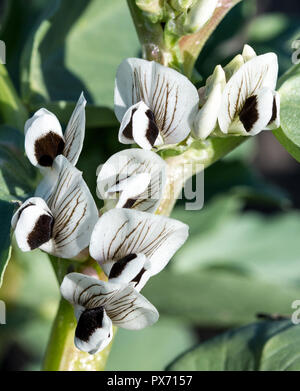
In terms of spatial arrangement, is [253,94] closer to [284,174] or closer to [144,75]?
[144,75]

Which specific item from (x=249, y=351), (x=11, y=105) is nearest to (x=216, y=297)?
(x=249, y=351)

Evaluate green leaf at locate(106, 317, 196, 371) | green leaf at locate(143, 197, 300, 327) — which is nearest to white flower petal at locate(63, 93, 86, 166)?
green leaf at locate(143, 197, 300, 327)

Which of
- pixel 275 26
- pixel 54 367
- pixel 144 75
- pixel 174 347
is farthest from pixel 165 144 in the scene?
pixel 174 347

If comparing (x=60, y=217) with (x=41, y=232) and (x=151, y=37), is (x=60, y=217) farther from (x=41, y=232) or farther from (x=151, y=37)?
(x=151, y=37)

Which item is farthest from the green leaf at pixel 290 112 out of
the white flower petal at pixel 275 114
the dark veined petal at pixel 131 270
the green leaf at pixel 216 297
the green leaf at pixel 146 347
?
the green leaf at pixel 146 347

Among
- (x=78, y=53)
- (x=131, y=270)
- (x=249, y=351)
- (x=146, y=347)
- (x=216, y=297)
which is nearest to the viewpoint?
(x=131, y=270)

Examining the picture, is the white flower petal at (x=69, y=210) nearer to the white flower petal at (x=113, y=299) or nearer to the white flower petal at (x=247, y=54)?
the white flower petal at (x=113, y=299)

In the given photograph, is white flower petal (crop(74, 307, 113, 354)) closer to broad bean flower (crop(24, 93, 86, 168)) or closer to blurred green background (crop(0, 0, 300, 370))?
broad bean flower (crop(24, 93, 86, 168))
